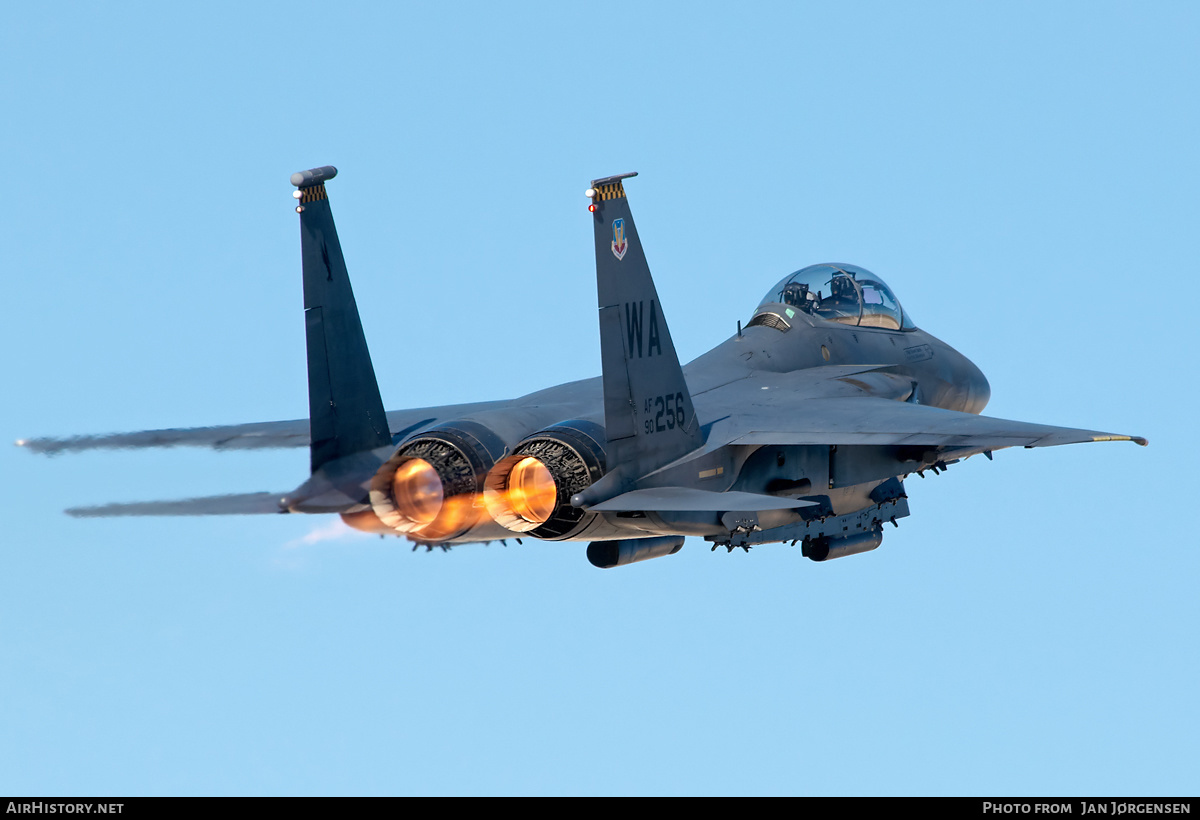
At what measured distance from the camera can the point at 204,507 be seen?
68.8ft

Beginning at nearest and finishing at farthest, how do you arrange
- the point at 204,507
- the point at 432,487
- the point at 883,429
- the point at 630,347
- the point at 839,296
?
the point at 204,507
the point at 432,487
the point at 630,347
the point at 883,429
the point at 839,296

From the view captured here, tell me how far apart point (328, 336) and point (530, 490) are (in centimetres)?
287

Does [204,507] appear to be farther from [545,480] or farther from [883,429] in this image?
[883,429]

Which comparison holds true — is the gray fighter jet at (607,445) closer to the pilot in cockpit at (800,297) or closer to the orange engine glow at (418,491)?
the orange engine glow at (418,491)

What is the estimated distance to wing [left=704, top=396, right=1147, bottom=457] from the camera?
2361cm

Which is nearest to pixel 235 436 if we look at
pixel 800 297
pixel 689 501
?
pixel 689 501

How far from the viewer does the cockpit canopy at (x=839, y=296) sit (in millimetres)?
28828

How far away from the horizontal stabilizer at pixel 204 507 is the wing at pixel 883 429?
5329mm

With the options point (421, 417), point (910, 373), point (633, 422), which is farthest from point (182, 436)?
point (910, 373)

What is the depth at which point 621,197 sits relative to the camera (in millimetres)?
22391

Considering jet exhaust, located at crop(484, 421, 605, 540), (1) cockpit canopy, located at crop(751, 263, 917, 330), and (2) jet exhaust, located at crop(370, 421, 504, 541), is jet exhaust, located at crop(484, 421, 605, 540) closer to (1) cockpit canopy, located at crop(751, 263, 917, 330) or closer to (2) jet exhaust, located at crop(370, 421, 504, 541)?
(2) jet exhaust, located at crop(370, 421, 504, 541)

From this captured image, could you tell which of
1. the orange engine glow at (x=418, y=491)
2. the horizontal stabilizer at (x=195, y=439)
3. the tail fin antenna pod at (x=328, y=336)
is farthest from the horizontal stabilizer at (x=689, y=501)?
the horizontal stabilizer at (x=195, y=439)

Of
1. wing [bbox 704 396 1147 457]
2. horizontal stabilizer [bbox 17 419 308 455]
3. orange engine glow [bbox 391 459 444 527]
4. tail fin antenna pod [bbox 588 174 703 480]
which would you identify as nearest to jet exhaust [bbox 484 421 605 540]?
tail fin antenna pod [bbox 588 174 703 480]
